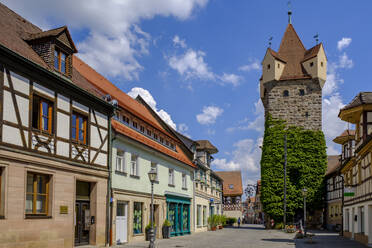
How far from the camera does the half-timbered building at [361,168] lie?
915 inches

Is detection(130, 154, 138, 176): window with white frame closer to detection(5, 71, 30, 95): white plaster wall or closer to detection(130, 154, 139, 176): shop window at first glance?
detection(130, 154, 139, 176): shop window

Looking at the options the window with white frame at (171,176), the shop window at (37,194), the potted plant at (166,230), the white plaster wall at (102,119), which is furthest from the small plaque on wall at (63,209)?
the window with white frame at (171,176)

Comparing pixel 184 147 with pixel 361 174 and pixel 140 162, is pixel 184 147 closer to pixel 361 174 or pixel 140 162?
pixel 140 162

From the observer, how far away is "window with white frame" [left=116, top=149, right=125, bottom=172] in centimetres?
2275

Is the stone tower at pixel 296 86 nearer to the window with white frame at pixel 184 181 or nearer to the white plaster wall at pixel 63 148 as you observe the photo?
the window with white frame at pixel 184 181

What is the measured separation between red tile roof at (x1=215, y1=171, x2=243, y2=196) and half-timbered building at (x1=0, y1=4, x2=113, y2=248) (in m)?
62.1

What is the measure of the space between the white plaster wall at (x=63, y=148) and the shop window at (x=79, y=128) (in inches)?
26.9

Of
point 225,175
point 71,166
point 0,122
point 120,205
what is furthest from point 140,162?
point 225,175

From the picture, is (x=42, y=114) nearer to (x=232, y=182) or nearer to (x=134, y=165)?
(x=134, y=165)

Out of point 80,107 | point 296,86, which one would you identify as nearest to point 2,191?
point 80,107

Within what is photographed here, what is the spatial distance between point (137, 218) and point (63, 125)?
32.2 feet

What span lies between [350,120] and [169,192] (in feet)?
42.9

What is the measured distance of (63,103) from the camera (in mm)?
17500

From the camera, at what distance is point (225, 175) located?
281ft
